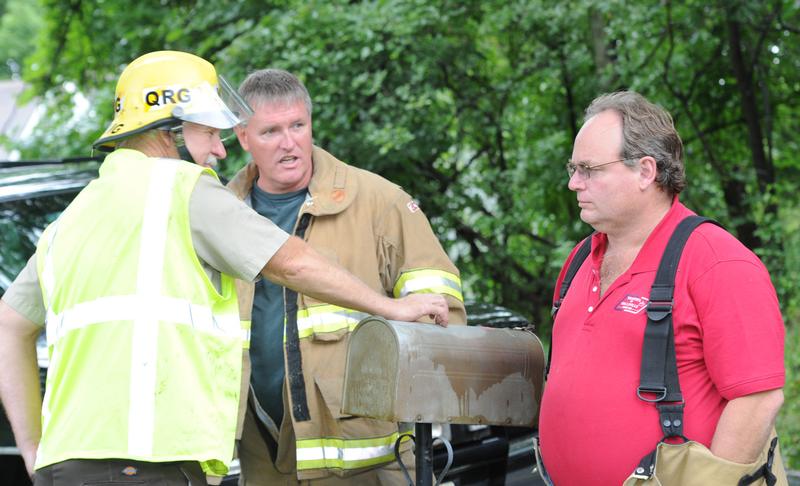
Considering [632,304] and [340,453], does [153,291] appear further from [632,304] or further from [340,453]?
[632,304]

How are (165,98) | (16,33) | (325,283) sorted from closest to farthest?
1. (165,98)
2. (325,283)
3. (16,33)

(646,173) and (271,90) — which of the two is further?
(271,90)

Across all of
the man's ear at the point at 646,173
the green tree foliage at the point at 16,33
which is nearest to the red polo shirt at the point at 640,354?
the man's ear at the point at 646,173

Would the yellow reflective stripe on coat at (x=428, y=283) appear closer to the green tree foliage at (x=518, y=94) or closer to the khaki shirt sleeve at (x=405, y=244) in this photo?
the khaki shirt sleeve at (x=405, y=244)

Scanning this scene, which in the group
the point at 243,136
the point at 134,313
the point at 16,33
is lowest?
the point at 134,313

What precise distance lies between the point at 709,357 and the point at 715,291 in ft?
0.52

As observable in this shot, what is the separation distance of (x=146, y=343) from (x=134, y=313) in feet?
0.25

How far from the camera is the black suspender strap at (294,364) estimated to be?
124 inches

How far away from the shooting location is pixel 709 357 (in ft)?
7.91

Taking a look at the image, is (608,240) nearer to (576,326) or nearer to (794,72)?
(576,326)

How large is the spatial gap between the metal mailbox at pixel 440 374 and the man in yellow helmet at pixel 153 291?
0.25 meters

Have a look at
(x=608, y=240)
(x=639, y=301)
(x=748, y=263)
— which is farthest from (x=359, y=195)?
(x=748, y=263)

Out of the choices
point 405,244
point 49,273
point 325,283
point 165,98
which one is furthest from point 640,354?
point 49,273

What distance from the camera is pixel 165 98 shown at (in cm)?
Result: 261
